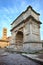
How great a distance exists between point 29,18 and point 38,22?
1.55m

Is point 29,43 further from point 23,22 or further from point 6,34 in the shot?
point 6,34

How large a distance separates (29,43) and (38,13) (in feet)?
15.3

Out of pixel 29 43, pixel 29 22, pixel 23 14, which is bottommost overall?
pixel 29 43

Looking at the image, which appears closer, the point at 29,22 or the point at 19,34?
the point at 29,22

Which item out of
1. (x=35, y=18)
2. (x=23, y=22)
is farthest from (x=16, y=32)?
(x=35, y=18)

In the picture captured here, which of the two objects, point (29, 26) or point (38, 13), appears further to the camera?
point (38, 13)

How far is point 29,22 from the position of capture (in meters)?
13.4

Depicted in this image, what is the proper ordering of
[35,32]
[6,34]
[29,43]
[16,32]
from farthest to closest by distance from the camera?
[6,34] → [16,32] → [35,32] → [29,43]

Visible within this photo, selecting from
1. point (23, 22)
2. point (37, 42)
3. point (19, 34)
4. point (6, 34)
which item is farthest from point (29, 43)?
point (6, 34)

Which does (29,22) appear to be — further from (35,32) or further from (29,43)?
(29,43)

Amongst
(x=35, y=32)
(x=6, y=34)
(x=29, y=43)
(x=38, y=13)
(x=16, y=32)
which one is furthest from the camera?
(x=6, y=34)

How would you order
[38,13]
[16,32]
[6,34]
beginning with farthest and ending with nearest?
[6,34] → [16,32] → [38,13]

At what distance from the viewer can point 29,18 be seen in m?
13.5

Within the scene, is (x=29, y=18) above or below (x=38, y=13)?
below
